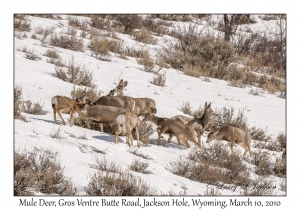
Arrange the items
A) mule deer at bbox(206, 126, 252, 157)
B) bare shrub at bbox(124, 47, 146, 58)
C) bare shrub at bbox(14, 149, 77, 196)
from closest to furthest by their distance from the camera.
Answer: bare shrub at bbox(14, 149, 77, 196) < mule deer at bbox(206, 126, 252, 157) < bare shrub at bbox(124, 47, 146, 58)

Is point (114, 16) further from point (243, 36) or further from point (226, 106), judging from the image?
point (226, 106)

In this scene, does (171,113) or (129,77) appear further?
(129,77)

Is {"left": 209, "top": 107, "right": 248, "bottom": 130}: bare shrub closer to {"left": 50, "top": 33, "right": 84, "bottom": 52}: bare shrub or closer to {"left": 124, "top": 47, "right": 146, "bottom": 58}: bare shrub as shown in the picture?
{"left": 124, "top": 47, "right": 146, "bottom": 58}: bare shrub

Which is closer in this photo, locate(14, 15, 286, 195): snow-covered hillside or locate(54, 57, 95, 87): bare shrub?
locate(14, 15, 286, 195): snow-covered hillside

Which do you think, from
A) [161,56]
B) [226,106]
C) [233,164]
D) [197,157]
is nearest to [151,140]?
[197,157]

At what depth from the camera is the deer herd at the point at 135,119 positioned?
10.0m

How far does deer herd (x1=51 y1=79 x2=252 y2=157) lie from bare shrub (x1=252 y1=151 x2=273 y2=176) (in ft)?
1.36

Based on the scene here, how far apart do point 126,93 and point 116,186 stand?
270 inches

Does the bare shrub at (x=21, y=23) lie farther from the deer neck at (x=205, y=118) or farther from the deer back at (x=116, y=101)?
the deer neck at (x=205, y=118)

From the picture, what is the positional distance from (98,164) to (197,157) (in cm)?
270

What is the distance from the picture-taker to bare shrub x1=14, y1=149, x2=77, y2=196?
694 cm

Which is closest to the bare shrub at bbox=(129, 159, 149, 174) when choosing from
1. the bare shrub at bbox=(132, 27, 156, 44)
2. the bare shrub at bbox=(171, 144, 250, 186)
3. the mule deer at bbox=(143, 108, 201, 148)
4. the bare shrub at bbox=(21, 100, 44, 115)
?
the bare shrub at bbox=(171, 144, 250, 186)

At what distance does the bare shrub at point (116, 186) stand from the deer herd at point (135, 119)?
7.71 feet

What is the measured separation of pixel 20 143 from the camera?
835cm
